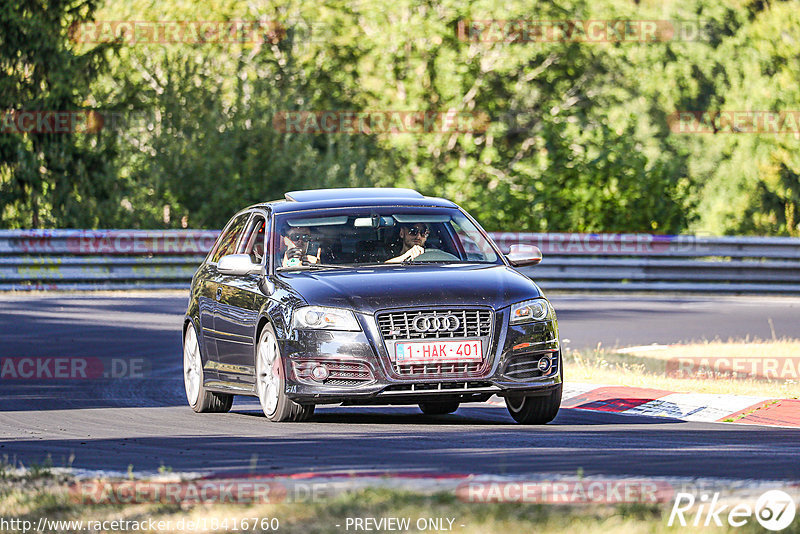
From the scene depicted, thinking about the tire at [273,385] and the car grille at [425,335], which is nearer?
the car grille at [425,335]

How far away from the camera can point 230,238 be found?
43.1 feet

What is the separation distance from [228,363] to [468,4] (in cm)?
3605

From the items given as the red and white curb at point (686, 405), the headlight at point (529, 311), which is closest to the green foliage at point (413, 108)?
the red and white curb at point (686, 405)

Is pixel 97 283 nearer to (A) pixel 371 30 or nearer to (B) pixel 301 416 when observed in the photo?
(B) pixel 301 416

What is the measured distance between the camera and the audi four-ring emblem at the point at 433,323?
10336 millimetres

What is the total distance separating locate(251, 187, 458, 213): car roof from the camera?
11.9 metres

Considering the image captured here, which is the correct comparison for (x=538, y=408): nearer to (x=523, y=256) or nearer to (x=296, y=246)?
(x=523, y=256)

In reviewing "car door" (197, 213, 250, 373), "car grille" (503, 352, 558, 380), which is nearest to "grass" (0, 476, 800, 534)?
"car grille" (503, 352, 558, 380)

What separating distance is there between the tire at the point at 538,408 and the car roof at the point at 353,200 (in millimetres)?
1832

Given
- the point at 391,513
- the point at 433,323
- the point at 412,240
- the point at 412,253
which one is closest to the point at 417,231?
the point at 412,240

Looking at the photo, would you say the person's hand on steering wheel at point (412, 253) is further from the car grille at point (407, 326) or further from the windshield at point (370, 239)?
the car grille at point (407, 326)

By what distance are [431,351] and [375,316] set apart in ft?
1.42

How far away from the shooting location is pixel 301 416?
35.8ft

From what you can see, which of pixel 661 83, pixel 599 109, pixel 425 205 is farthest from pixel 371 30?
pixel 425 205
